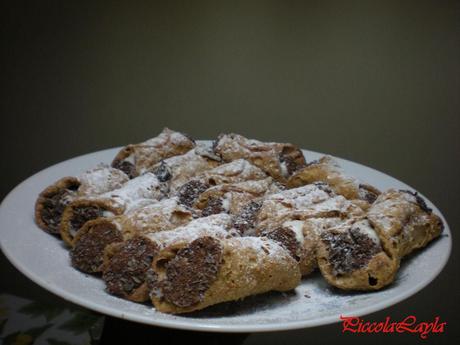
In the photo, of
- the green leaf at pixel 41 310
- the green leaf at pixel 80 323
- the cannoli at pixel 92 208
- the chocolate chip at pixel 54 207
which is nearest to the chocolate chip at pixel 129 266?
the cannoli at pixel 92 208

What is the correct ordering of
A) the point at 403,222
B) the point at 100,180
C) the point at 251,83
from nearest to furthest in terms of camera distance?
the point at 403,222 < the point at 100,180 < the point at 251,83

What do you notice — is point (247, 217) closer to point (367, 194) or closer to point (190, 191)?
point (190, 191)

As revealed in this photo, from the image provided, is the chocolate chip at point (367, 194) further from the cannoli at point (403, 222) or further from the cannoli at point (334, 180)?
the cannoli at point (403, 222)

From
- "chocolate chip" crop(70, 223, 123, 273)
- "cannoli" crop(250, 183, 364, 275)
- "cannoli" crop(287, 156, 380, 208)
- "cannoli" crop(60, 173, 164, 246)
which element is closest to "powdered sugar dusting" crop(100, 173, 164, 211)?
"cannoli" crop(60, 173, 164, 246)

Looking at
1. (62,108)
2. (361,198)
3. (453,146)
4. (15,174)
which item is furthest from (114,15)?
(453,146)

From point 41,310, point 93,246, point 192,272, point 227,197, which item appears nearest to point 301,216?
point 227,197

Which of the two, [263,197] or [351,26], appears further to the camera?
[351,26]

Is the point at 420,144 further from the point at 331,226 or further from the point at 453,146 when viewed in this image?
the point at 331,226

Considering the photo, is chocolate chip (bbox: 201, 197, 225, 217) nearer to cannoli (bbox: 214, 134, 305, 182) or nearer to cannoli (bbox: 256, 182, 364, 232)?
cannoli (bbox: 256, 182, 364, 232)
